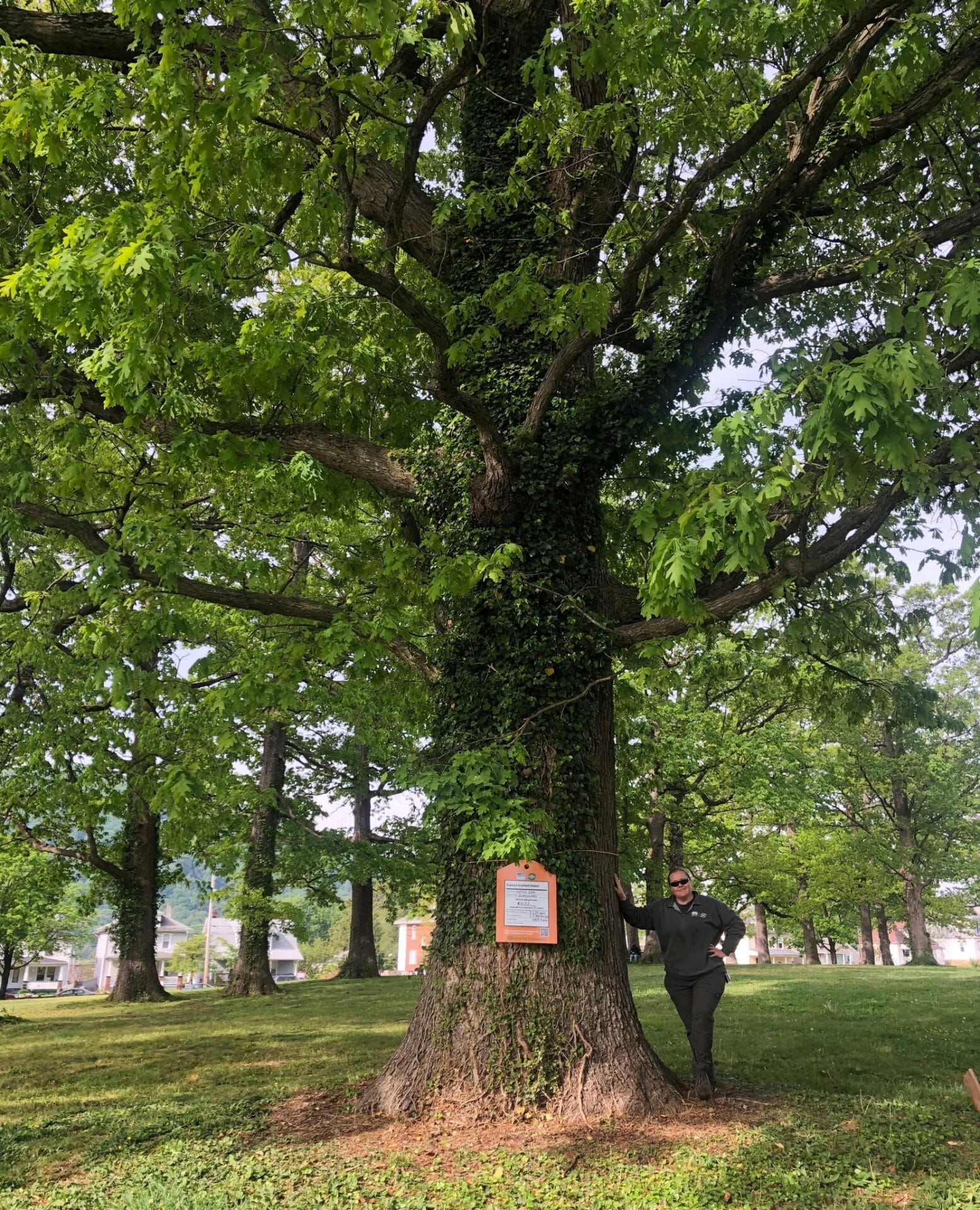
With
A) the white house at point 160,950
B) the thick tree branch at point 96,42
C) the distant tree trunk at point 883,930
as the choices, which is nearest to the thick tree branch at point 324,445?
the thick tree branch at point 96,42

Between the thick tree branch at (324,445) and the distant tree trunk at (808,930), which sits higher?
the thick tree branch at (324,445)

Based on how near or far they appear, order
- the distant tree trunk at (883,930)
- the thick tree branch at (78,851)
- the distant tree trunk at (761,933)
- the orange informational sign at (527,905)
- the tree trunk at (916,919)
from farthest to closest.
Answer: the distant tree trunk at (883,930) → the distant tree trunk at (761,933) → the tree trunk at (916,919) → the thick tree branch at (78,851) → the orange informational sign at (527,905)

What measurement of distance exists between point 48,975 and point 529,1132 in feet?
337

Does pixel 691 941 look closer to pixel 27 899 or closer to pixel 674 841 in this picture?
pixel 674 841

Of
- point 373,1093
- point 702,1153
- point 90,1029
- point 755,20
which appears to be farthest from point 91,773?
point 755,20

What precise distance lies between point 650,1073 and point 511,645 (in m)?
3.26

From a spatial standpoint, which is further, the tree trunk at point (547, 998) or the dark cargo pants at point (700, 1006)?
the dark cargo pants at point (700, 1006)

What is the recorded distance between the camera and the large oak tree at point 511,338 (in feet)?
17.0

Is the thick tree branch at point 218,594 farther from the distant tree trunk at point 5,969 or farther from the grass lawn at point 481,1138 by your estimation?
the distant tree trunk at point 5,969

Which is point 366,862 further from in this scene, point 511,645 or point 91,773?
point 511,645

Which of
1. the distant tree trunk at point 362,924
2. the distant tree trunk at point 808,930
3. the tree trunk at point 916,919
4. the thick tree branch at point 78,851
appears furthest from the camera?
the distant tree trunk at point 808,930

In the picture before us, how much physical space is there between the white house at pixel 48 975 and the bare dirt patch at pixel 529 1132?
89755 millimetres

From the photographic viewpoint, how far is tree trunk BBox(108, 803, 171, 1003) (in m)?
19.2

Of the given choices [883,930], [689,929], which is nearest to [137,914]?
[689,929]
